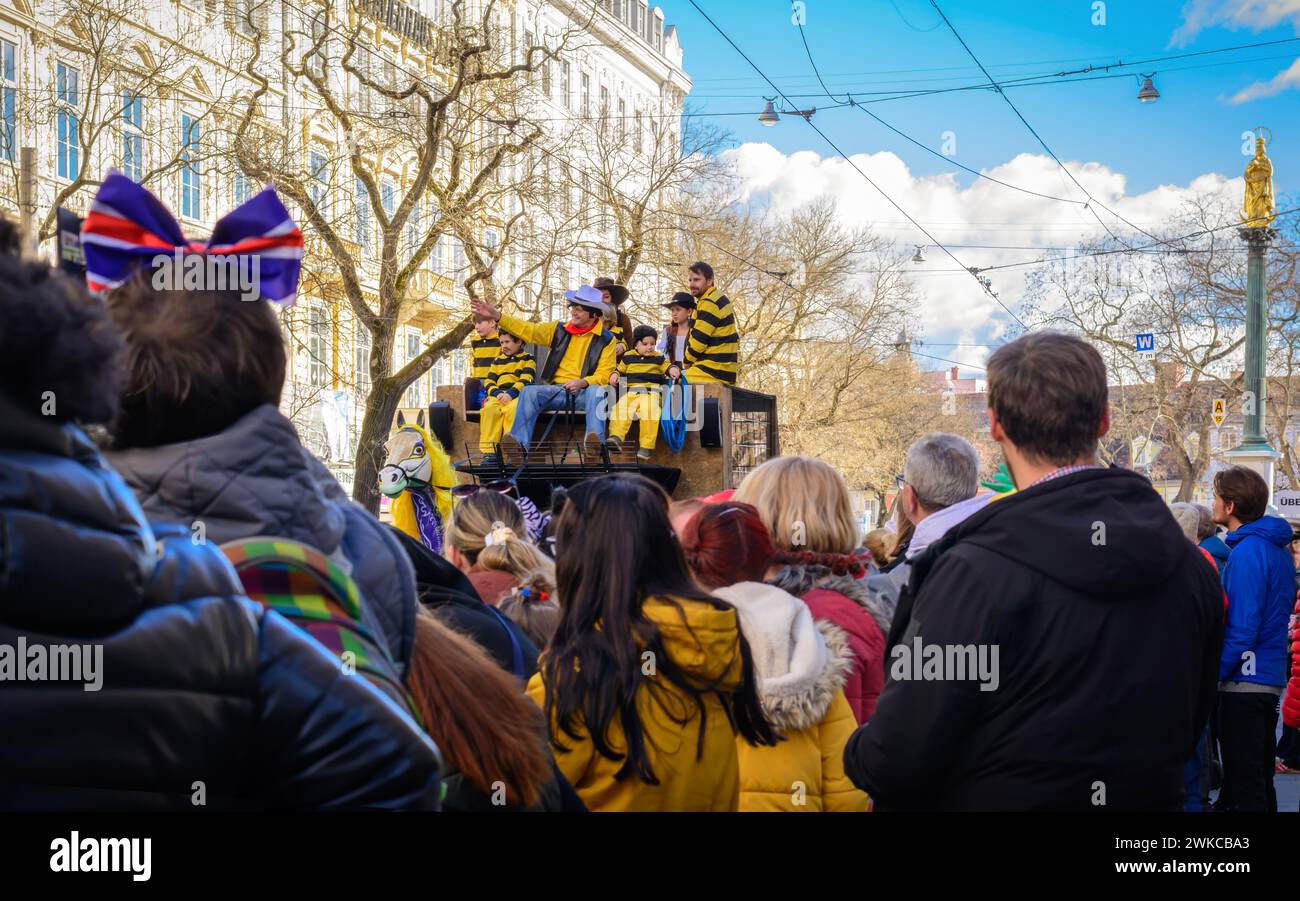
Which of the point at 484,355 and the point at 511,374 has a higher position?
the point at 484,355

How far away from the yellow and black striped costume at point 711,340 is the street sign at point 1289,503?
28.8 ft

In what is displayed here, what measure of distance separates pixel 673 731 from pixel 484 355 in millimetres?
9378

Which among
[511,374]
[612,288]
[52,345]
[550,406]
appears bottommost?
[52,345]

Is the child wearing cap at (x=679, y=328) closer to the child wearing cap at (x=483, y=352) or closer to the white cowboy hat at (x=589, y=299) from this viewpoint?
the white cowboy hat at (x=589, y=299)

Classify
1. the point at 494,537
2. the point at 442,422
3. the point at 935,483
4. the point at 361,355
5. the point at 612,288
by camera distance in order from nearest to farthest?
the point at 494,537, the point at 935,483, the point at 442,422, the point at 612,288, the point at 361,355

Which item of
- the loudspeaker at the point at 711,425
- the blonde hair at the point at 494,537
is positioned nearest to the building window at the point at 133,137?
the loudspeaker at the point at 711,425

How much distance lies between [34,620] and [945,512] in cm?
380

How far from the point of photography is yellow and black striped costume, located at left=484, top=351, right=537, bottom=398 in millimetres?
11578

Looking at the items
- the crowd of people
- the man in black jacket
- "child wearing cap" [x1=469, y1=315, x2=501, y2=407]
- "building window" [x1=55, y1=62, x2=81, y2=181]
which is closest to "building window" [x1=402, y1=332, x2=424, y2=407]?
"building window" [x1=55, y1=62, x2=81, y2=181]

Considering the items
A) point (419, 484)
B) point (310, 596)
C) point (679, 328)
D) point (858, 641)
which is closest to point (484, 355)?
point (679, 328)

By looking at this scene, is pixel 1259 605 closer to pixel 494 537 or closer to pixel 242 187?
pixel 494 537

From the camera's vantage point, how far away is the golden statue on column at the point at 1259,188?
16.8 meters

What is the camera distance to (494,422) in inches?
443
